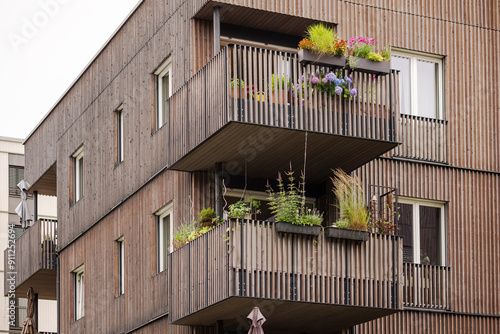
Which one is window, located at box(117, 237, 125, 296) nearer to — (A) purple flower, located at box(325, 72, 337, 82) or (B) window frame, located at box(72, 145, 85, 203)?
(B) window frame, located at box(72, 145, 85, 203)

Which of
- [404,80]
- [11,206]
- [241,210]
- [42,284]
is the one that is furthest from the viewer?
[11,206]

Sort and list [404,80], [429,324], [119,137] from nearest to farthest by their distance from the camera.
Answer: [429,324] < [404,80] < [119,137]

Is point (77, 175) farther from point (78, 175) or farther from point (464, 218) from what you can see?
point (464, 218)

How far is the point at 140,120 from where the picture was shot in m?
27.4

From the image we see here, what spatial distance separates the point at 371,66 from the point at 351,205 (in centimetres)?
283

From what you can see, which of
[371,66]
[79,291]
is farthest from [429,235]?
[79,291]

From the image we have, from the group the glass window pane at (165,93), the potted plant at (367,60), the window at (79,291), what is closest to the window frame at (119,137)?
the glass window pane at (165,93)

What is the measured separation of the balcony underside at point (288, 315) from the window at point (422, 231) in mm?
2454

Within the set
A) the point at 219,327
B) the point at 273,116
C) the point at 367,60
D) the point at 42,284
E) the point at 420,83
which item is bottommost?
the point at 219,327

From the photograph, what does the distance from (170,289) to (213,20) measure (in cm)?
571

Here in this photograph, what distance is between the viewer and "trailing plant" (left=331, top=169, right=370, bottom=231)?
22167mm

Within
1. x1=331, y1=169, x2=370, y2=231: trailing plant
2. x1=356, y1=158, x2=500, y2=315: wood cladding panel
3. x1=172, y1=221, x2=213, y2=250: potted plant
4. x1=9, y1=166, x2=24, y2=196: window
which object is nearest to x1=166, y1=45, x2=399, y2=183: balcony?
x1=331, y1=169, x2=370, y2=231: trailing plant

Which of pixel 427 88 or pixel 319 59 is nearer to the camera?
pixel 319 59

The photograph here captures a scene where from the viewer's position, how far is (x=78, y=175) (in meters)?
32.8
